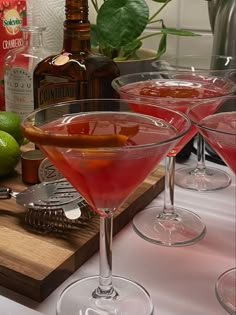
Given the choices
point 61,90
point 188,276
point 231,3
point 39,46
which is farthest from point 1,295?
point 231,3

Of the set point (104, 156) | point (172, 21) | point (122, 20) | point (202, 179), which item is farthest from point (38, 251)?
point (172, 21)

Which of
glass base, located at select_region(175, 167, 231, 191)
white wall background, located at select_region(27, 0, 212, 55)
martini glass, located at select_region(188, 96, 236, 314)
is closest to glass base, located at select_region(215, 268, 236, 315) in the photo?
martini glass, located at select_region(188, 96, 236, 314)

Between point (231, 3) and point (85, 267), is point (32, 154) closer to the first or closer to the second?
point (85, 267)

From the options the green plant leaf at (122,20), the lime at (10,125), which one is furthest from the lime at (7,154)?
the green plant leaf at (122,20)

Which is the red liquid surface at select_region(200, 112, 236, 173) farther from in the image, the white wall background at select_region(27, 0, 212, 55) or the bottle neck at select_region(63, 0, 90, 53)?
the white wall background at select_region(27, 0, 212, 55)

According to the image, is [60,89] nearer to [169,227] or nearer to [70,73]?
[70,73]

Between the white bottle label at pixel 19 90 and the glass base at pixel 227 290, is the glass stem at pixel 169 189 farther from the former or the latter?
the white bottle label at pixel 19 90
